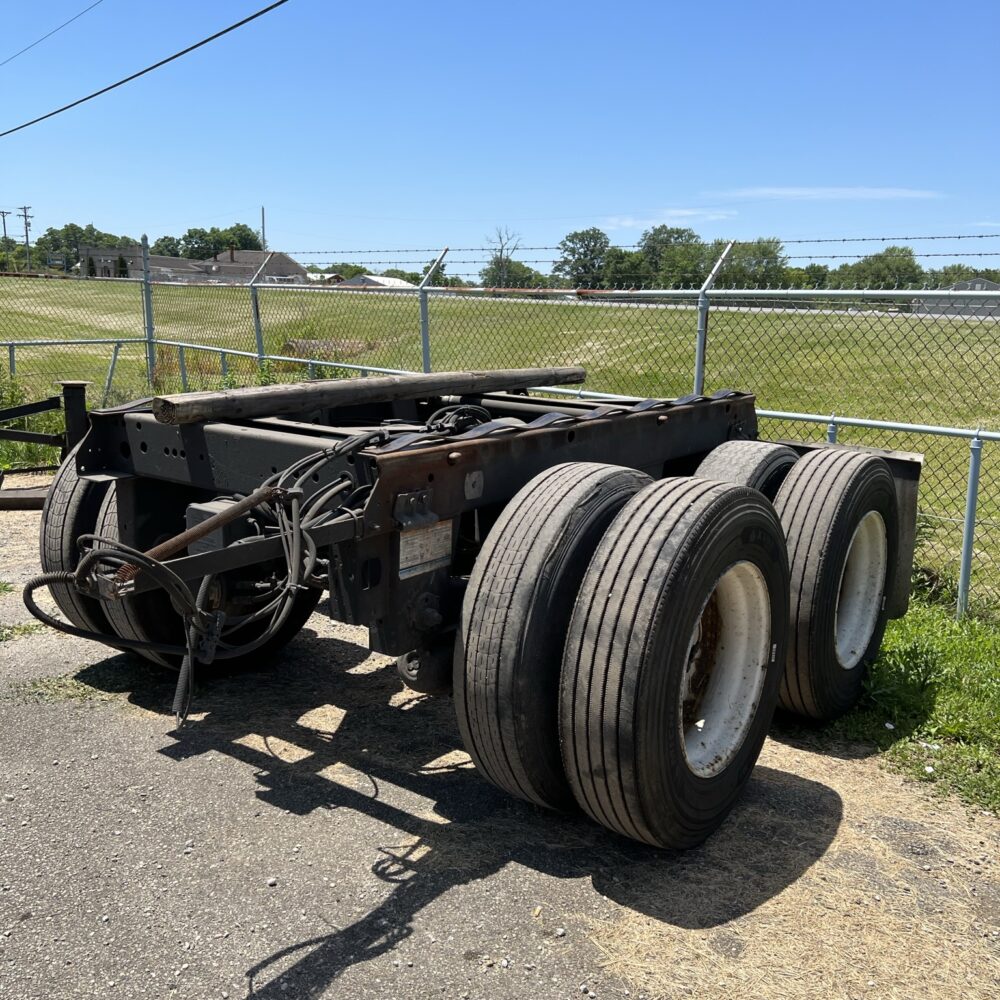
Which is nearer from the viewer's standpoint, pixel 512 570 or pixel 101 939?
pixel 101 939

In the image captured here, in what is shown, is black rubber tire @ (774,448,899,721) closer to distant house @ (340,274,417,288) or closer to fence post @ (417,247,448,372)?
fence post @ (417,247,448,372)

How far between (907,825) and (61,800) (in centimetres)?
300

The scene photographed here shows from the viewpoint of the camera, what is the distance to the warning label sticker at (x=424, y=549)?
3.32 metres

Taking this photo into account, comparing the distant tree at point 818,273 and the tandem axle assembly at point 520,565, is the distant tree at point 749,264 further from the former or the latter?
the tandem axle assembly at point 520,565

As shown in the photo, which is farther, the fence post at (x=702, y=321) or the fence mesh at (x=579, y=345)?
the fence mesh at (x=579, y=345)

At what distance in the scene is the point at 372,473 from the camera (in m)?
3.21

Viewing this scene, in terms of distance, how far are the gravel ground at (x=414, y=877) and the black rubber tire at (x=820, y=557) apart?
259 millimetres

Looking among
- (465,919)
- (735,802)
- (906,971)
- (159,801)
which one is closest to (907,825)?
(735,802)

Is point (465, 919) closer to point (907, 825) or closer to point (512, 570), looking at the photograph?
point (512, 570)

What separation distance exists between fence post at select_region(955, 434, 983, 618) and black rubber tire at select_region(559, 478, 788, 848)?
282cm

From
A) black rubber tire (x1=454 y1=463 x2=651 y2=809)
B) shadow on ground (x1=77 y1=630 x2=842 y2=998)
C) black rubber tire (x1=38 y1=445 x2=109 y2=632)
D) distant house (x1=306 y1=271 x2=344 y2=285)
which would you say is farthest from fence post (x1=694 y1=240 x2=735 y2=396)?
distant house (x1=306 y1=271 x2=344 y2=285)

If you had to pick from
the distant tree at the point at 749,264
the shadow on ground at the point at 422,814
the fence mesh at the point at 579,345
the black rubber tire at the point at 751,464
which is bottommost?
the shadow on ground at the point at 422,814

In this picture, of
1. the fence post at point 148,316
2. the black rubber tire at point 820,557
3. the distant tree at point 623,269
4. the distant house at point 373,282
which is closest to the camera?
the black rubber tire at point 820,557

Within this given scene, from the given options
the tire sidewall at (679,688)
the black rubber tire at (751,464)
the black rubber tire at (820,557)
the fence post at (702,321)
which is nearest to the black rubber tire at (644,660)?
the tire sidewall at (679,688)
